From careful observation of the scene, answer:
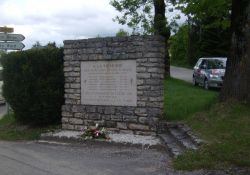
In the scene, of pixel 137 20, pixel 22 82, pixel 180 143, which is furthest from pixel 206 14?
pixel 137 20

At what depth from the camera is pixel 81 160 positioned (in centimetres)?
1024

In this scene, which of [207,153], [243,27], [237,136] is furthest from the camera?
[243,27]

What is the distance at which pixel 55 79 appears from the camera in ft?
47.3

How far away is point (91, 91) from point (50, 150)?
2.33 metres

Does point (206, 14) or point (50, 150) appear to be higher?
point (206, 14)

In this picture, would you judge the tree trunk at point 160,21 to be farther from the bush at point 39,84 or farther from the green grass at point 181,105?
the bush at point 39,84

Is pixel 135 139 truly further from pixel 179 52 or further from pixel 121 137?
pixel 179 52

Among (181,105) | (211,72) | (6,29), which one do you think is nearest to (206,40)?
(211,72)

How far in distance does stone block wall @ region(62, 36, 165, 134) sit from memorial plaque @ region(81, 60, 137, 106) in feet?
0.39

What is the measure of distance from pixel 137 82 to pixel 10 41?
7.77 metres

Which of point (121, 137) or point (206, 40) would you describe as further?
point (206, 40)

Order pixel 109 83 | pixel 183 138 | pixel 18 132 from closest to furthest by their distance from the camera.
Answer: pixel 183 138 → pixel 109 83 → pixel 18 132

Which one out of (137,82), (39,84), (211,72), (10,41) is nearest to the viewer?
(137,82)

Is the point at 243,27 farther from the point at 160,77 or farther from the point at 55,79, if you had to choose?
the point at 55,79
